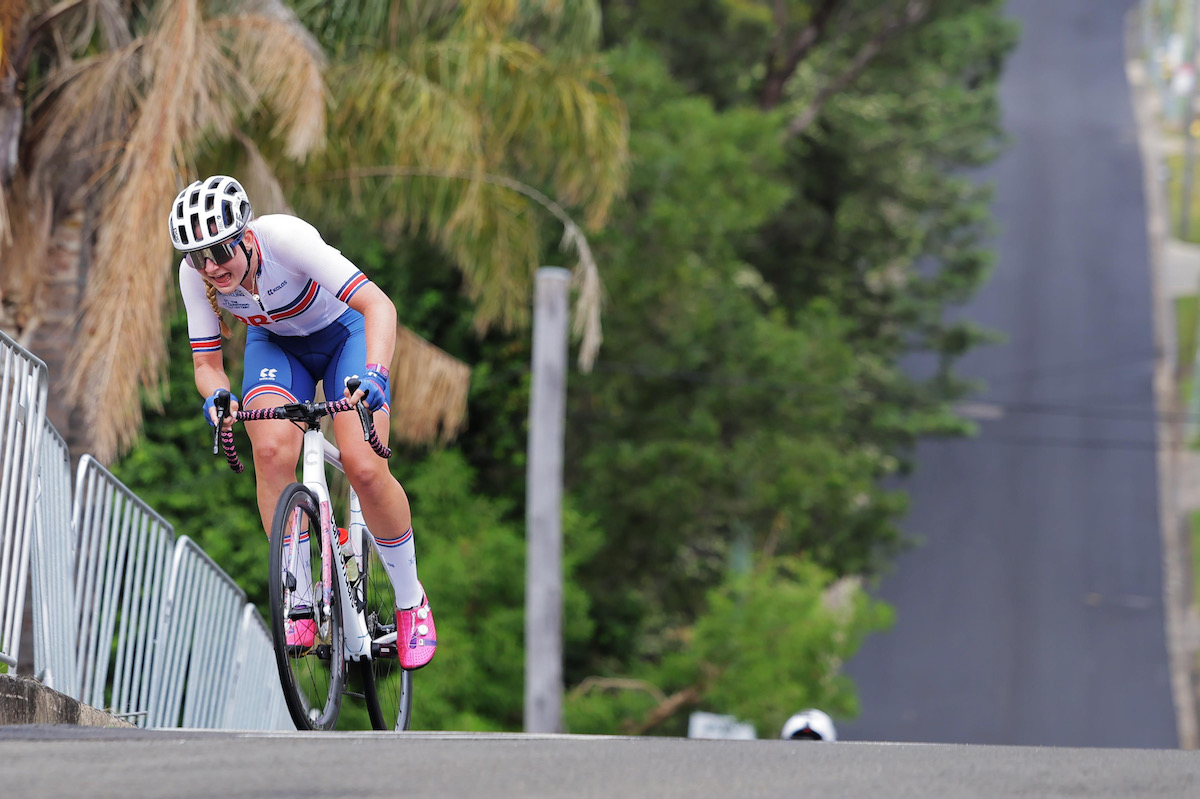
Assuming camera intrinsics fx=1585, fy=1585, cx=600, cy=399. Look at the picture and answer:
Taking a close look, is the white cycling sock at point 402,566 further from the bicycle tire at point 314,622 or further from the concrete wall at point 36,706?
the concrete wall at point 36,706

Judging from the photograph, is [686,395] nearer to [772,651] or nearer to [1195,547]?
[772,651]

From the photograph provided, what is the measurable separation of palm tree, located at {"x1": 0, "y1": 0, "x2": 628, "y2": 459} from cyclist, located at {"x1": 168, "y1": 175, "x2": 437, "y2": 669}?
3895 millimetres

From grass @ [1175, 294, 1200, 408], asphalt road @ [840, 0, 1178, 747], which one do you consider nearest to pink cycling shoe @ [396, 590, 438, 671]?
asphalt road @ [840, 0, 1178, 747]

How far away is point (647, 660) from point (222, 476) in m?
6.34

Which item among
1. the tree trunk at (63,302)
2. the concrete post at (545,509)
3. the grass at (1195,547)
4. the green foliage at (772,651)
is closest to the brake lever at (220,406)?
the tree trunk at (63,302)

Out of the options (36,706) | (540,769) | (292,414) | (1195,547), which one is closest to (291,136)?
(292,414)

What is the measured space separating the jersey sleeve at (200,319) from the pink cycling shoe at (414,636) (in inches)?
49.6

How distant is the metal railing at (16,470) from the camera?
520cm

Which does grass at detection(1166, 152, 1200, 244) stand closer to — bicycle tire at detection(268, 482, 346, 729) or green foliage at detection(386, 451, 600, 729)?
green foliage at detection(386, 451, 600, 729)

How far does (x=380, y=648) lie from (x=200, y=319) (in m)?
1.39

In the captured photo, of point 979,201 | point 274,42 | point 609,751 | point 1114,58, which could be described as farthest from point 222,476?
point 1114,58

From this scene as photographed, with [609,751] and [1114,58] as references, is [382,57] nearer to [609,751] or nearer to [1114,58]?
[609,751]

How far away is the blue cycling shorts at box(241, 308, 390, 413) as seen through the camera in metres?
5.64

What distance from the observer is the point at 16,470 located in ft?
17.5
